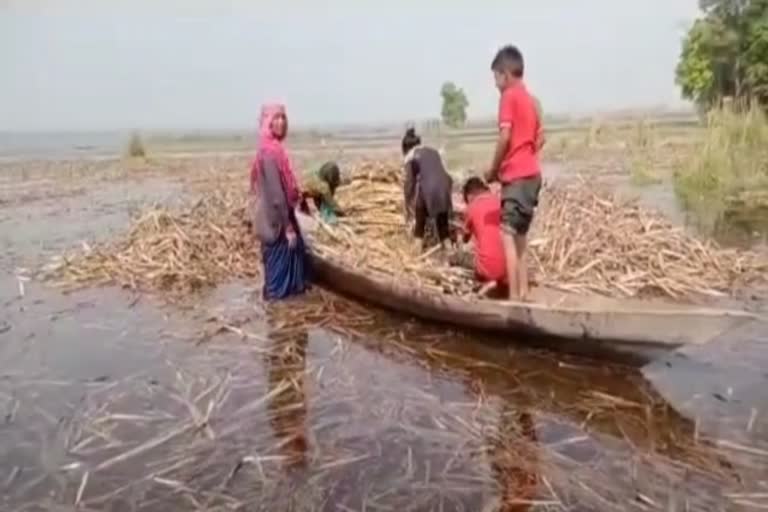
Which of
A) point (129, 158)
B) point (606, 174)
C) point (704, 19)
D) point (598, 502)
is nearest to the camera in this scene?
point (598, 502)

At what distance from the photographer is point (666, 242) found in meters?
Answer: 7.86

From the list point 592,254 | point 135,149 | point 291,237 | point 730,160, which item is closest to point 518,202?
point 592,254

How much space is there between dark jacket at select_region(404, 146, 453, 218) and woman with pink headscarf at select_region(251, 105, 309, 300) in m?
1.36

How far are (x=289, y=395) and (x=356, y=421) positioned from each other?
683mm

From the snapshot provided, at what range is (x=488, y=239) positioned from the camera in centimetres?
613

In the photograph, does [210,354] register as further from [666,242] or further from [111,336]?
[666,242]

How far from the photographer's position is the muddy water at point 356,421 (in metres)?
3.85

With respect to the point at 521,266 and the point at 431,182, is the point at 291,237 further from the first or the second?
the point at 521,266

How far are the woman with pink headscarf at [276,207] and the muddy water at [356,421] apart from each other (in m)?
0.57

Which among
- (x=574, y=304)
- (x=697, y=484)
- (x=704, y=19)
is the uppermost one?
(x=704, y=19)

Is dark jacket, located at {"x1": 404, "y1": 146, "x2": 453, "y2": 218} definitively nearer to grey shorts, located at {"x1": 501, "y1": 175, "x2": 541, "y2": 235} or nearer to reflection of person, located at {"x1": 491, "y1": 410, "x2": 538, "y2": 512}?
grey shorts, located at {"x1": 501, "y1": 175, "x2": 541, "y2": 235}

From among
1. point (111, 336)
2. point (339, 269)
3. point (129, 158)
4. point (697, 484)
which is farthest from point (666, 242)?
point (129, 158)

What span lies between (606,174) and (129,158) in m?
20.1

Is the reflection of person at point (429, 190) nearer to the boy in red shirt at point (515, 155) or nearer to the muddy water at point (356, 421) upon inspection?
the muddy water at point (356, 421)
